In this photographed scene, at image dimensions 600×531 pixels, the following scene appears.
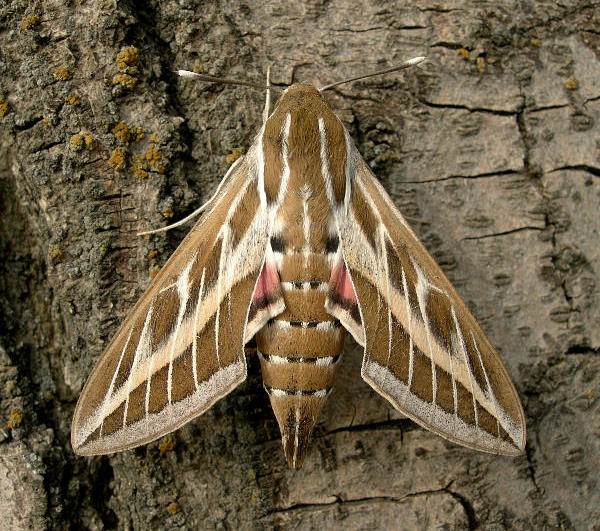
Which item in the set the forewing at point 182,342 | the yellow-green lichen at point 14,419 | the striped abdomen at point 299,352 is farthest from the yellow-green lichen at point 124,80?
the yellow-green lichen at point 14,419

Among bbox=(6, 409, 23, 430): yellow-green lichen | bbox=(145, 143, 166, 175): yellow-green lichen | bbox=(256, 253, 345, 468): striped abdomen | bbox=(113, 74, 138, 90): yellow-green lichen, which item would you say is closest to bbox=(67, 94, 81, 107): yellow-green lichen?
bbox=(113, 74, 138, 90): yellow-green lichen

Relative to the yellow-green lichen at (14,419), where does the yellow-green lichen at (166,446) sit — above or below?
below

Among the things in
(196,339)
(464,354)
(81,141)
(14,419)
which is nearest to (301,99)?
(81,141)

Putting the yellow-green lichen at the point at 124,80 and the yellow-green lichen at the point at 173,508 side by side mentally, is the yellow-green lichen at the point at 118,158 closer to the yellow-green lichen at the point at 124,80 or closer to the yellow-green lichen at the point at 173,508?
the yellow-green lichen at the point at 124,80

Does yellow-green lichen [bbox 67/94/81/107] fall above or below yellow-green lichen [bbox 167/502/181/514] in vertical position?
above

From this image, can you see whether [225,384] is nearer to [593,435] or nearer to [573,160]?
[593,435]

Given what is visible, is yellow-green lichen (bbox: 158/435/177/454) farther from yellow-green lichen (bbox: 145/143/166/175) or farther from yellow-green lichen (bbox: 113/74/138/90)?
yellow-green lichen (bbox: 113/74/138/90)

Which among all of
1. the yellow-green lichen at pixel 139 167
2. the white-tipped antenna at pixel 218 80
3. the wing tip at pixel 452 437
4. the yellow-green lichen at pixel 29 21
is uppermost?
the yellow-green lichen at pixel 29 21
